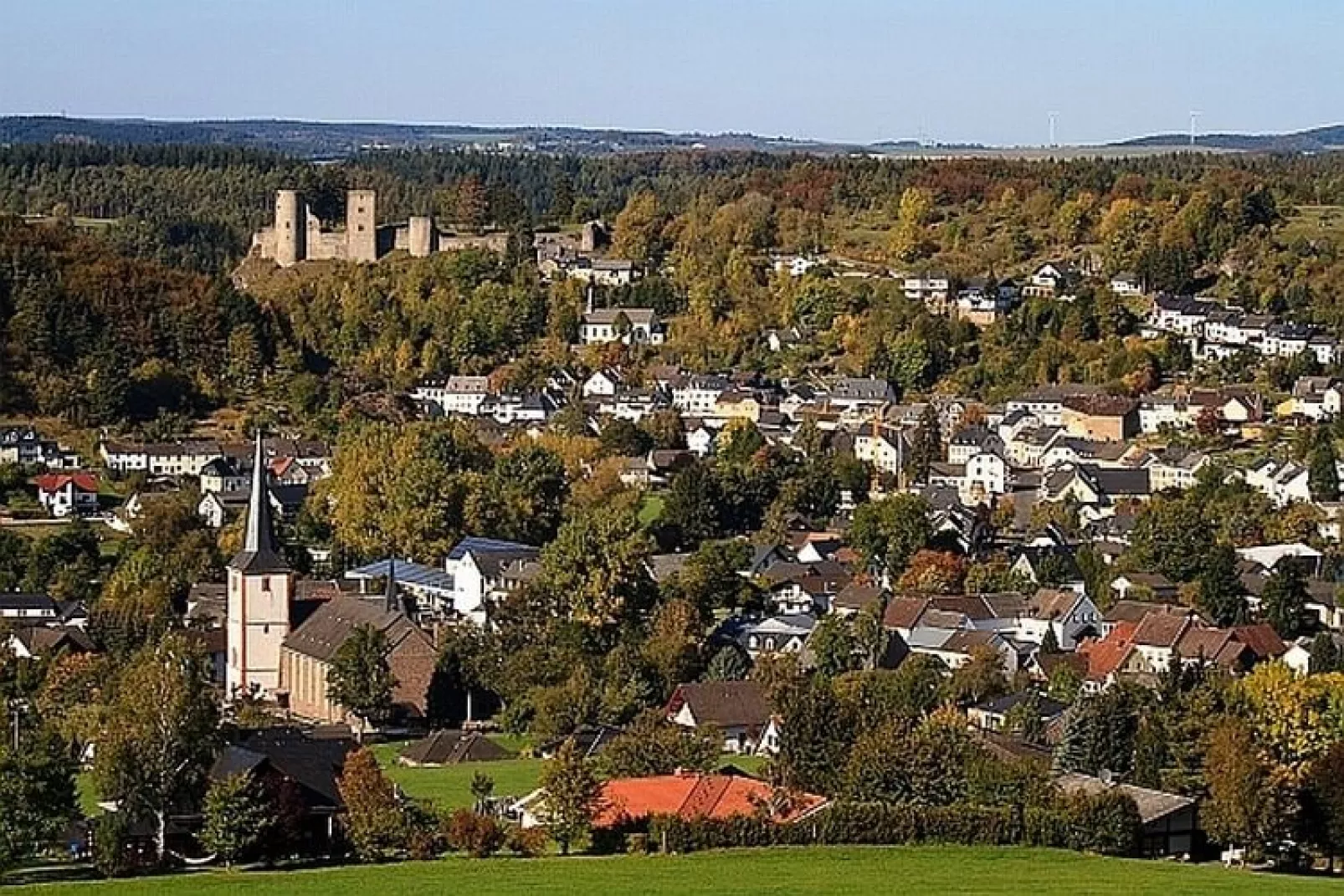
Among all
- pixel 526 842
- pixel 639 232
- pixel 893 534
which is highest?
pixel 639 232

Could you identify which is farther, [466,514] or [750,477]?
[750,477]

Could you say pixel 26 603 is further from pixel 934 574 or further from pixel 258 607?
pixel 934 574

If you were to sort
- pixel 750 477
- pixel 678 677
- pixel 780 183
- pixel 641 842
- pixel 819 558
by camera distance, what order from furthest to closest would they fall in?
pixel 780 183
pixel 750 477
pixel 819 558
pixel 678 677
pixel 641 842

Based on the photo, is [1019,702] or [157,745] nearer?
[157,745]

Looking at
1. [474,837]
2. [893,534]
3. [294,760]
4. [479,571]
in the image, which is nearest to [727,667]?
[479,571]

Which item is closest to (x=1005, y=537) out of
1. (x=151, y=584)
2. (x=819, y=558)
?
(x=819, y=558)

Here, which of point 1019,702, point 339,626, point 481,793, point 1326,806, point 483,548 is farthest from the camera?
point 483,548

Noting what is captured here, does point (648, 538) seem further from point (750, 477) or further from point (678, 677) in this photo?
point (750, 477)
